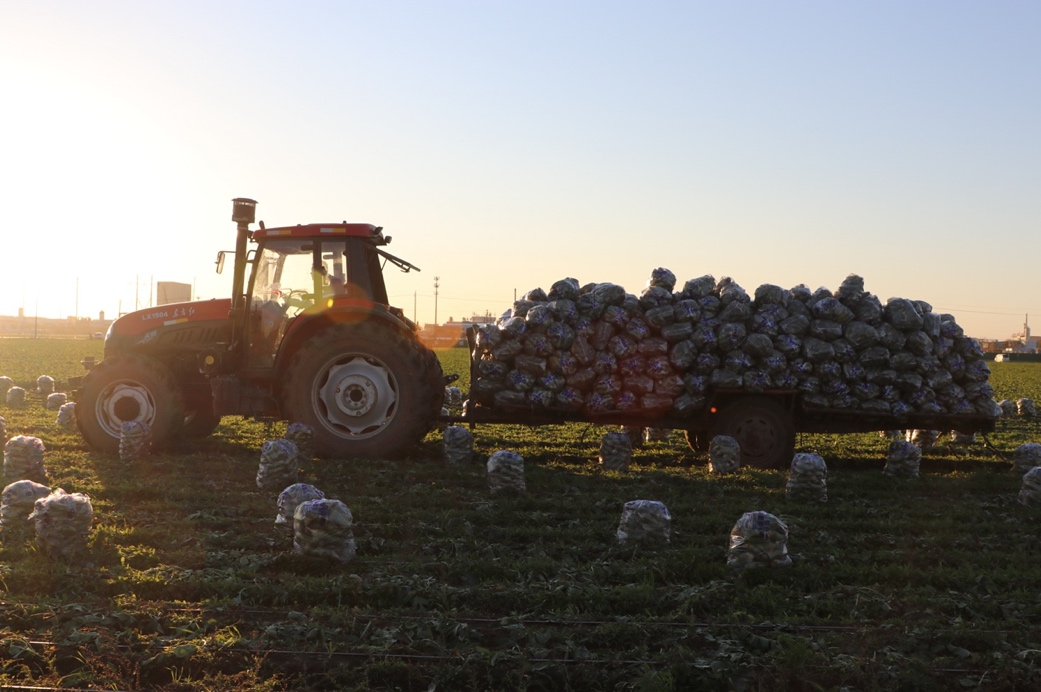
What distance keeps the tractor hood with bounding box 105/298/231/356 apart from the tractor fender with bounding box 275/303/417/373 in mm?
1347

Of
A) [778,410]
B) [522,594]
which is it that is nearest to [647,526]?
[522,594]

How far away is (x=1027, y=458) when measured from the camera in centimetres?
1118

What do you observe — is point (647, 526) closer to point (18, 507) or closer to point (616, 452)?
point (616, 452)

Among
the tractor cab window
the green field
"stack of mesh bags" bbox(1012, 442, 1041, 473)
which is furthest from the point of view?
the tractor cab window

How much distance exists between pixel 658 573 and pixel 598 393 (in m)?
5.02

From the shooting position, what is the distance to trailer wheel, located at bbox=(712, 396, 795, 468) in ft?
36.8

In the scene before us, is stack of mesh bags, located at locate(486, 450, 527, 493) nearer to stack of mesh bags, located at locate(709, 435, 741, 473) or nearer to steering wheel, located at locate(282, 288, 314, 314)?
stack of mesh bags, located at locate(709, 435, 741, 473)

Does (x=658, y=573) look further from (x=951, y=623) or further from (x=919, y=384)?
(x=919, y=384)

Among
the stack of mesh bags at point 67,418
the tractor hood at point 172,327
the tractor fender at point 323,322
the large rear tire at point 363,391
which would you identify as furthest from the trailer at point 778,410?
the stack of mesh bags at point 67,418

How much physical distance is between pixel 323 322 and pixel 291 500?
4100 millimetres

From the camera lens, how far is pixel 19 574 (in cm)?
602

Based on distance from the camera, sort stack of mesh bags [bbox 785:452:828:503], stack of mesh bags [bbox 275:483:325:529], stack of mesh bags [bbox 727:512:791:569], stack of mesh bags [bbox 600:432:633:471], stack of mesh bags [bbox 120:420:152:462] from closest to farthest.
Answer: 1. stack of mesh bags [bbox 727:512:791:569]
2. stack of mesh bags [bbox 275:483:325:529]
3. stack of mesh bags [bbox 785:452:828:503]
4. stack of mesh bags [bbox 120:420:152:462]
5. stack of mesh bags [bbox 600:432:633:471]

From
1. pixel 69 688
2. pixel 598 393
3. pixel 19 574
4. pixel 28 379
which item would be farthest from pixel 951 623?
pixel 28 379

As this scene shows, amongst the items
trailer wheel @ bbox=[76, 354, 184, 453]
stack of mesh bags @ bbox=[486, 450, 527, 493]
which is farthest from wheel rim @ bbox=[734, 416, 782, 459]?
trailer wheel @ bbox=[76, 354, 184, 453]
